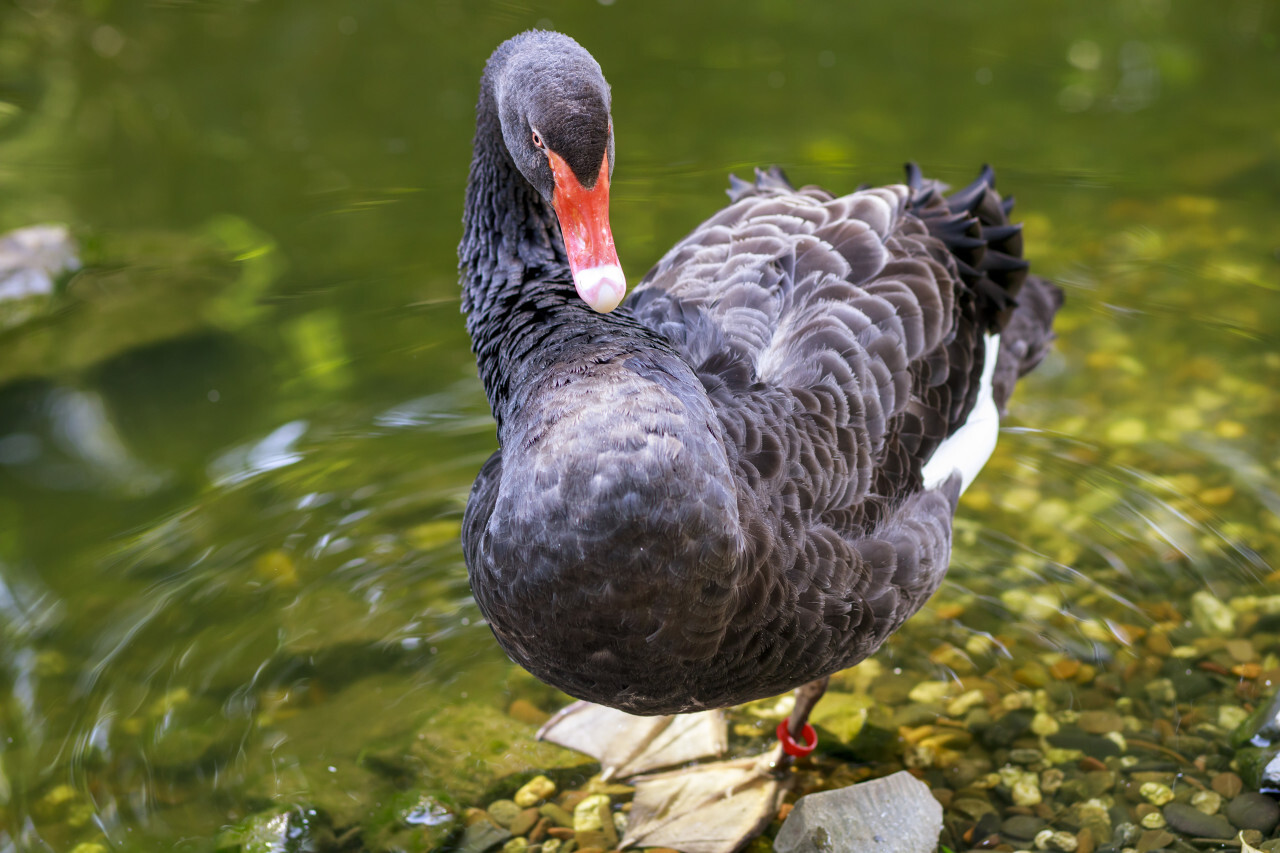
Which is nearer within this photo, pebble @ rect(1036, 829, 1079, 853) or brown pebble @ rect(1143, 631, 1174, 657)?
pebble @ rect(1036, 829, 1079, 853)

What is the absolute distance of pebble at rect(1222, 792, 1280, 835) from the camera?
339cm

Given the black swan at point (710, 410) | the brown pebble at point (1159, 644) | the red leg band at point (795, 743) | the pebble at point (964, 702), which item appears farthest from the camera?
the brown pebble at point (1159, 644)

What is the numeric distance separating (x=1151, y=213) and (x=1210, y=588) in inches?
116

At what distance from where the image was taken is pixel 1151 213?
6496 mm

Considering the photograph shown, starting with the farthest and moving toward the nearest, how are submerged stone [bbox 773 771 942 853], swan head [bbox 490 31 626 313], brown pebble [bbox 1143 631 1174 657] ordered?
brown pebble [bbox 1143 631 1174 657], submerged stone [bbox 773 771 942 853], swan head [bbox 490 31 626 313]

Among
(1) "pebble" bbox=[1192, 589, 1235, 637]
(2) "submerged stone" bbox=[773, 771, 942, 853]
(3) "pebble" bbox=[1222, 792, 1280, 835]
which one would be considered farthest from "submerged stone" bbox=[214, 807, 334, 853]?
(1) "pebble" bbox=[1192, 589, 1235, 637]

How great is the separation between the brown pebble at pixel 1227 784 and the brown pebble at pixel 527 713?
2101 mm

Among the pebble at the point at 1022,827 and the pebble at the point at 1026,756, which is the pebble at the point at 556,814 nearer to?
the pebble at the point at 1022,827

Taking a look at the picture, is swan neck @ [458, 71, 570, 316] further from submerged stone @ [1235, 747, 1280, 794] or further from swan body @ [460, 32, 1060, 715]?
submerged stone @ [1235, 747, 1280, 794]

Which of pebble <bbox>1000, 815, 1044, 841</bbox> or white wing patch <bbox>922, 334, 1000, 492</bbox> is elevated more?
white wing patch <bbox>922, 334, 1000, 492</bbox>

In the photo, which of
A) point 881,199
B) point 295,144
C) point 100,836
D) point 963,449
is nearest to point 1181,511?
Result: point 963,449

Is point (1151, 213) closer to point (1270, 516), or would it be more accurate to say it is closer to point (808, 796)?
point (1270, 516)

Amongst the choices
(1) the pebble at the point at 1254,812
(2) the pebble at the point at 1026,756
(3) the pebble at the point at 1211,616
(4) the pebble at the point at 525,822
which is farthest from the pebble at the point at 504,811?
(3) the pebble at the point at 1211,616

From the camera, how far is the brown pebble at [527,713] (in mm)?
4000
